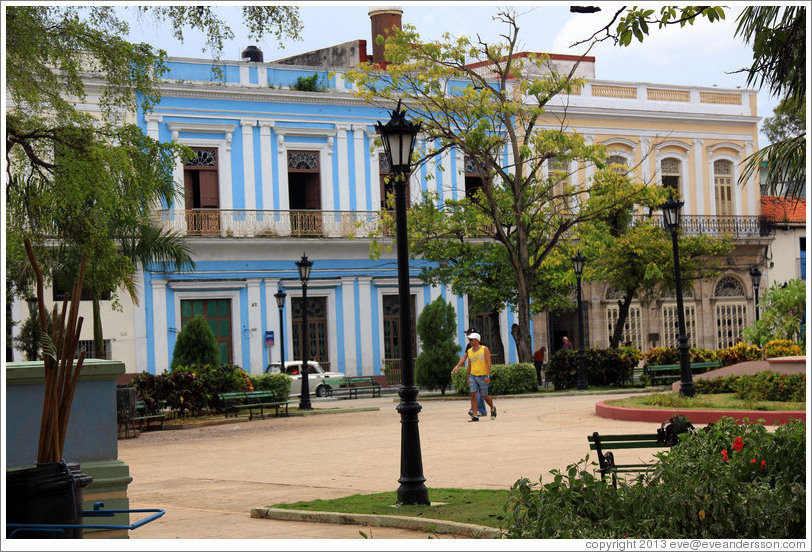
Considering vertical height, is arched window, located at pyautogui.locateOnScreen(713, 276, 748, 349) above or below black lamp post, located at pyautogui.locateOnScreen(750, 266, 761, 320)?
below

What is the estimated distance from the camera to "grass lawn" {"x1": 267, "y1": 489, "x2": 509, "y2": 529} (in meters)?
8.58

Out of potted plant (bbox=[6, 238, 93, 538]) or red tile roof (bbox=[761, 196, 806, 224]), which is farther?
red tile roof (bbox=[761, 196, 806, 224])

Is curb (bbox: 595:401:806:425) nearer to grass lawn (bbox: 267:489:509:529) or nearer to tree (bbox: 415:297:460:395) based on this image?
grass lawn (bbox: 267:489:509:529)

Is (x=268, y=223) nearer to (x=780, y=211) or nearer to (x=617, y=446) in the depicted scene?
(x=780, y=211)

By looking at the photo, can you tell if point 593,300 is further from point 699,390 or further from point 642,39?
point 642,39

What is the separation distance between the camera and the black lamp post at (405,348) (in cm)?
956

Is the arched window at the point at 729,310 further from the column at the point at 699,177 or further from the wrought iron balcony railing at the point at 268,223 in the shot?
the wrought iron balcony railing at the point at 268,223

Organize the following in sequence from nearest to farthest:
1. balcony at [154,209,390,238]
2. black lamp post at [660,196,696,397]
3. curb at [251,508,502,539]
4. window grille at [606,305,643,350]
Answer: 1. curb at [251,508,502,539]
2. black lamp post at [660,196,696,397]
3. balcony at [154,209,390,238]
4. window grille at [606,305,643,350]

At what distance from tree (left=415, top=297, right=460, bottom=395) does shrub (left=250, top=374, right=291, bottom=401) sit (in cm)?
522

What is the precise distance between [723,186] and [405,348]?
112 ft

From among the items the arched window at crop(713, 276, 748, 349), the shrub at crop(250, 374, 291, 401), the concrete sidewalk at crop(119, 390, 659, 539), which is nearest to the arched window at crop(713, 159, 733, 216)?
the arched window at crop(713, 276, 748, 349)

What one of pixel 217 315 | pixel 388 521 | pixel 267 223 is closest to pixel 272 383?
pixel 217 315

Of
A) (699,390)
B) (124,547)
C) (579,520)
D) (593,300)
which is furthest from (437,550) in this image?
(593,300)

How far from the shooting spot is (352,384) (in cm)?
3281
